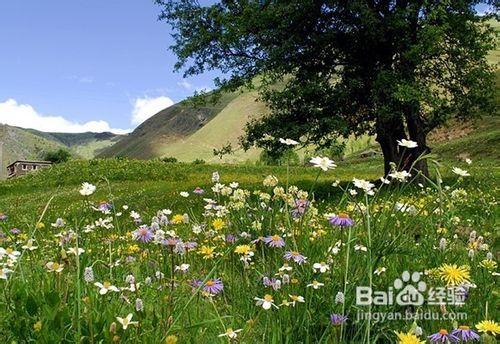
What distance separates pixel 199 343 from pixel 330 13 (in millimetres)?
19235

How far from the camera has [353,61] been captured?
21781mm

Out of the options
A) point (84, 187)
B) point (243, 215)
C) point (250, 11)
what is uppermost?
point (250, 11)

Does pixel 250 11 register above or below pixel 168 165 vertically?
above

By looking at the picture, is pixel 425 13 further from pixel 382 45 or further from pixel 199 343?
pixel 199 343

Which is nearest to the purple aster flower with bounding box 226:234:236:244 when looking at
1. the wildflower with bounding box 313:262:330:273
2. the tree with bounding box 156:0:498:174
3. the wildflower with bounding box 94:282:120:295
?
the wildflower with bounding box 313:262:330:273

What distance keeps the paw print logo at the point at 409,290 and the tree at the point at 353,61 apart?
15.3 meters

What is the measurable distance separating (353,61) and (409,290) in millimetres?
19189

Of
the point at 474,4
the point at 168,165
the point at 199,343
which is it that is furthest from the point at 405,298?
the point at 168,165

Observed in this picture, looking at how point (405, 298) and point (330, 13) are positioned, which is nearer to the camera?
point (405, 298)

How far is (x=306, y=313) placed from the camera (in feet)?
11.3

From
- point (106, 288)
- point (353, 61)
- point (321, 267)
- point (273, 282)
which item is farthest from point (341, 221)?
point (353, 61)

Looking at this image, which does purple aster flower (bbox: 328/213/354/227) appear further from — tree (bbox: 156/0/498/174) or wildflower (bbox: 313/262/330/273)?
tree (bbox: 156/0/498/174)

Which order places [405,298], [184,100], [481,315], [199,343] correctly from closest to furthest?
[199,343] → [405,298] → [481,315] → [184,100]

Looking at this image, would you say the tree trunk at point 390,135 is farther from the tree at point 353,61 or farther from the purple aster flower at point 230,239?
the purple aster flower at point 230,239
